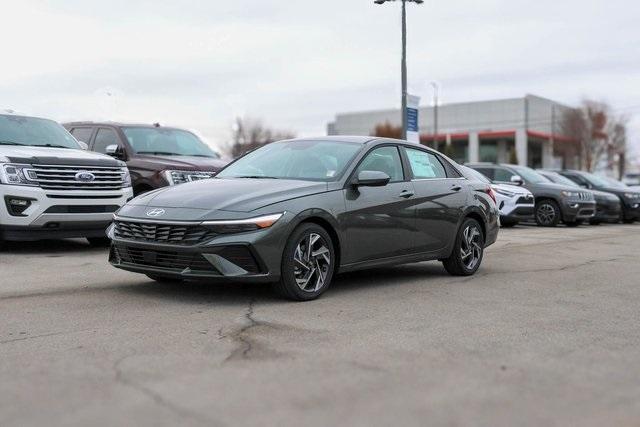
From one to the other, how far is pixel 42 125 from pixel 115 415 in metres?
8.62

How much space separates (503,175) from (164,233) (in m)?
14.1

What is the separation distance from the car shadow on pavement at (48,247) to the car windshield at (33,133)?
55.3 inches

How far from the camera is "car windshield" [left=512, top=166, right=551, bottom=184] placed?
19766mm

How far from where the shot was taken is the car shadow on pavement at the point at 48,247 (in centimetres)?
1029

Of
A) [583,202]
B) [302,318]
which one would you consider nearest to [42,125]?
[302,318]

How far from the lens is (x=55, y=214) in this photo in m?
9.83

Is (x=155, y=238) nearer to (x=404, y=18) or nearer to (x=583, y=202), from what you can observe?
(x=583, y=202)

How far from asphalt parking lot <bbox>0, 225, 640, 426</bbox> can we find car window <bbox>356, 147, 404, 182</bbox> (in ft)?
3.62

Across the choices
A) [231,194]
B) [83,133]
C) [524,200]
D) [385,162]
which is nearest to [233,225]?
[231,194]

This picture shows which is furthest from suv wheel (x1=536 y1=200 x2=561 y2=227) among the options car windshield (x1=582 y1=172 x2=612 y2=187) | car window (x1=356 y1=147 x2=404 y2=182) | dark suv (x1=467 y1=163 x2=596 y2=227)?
car window (x1=356 y1=147 x2=404 y2=182)

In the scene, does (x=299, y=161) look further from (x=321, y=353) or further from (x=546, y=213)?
(x=546, y=213)

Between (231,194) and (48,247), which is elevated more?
(231,194)

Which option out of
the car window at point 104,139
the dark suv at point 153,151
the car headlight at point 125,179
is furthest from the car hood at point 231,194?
the car window at point 104,139

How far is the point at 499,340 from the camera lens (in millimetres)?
5316
